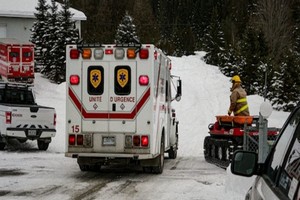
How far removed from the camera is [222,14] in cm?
8656

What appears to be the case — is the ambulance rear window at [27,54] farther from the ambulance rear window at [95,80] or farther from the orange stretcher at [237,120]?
the ambulance rear window at [95,80]

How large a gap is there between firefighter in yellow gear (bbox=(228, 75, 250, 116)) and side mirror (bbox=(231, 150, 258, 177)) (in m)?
10.4

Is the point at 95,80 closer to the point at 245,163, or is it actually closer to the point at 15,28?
the point at 245,163

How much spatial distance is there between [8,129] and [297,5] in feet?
164

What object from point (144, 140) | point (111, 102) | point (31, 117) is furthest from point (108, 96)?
point (31, 117)

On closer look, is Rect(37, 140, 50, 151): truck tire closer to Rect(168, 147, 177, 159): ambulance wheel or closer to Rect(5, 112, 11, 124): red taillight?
Rect(5, 112, 11, 124): red taillight

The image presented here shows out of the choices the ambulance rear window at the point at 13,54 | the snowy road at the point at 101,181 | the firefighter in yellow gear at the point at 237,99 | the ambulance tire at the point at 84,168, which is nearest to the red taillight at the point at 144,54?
the snowy road at the point at 101,181

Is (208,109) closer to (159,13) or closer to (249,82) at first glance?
(249,82)

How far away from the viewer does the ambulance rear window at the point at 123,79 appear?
11.8 meters

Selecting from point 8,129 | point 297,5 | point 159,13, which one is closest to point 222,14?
point 159,13

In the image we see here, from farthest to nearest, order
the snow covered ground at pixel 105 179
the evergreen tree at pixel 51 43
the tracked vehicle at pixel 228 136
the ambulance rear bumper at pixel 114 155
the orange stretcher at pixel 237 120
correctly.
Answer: the evergreen tree at pixel 51 43 < the orange stretcher at pixel 237 120 < the tracked vehicle at pixel 228 136 < the ambulance rear bumper at pixel 114 155 < the snow covered ground at pixel 105 179

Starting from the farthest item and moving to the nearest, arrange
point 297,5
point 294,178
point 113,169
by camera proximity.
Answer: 1. point 297,5
2. point 113,169
3. point 294,178

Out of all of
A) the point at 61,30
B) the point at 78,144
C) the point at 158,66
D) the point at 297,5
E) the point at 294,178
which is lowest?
the point at 78,144

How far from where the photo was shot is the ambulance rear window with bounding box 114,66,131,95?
1184 cm
